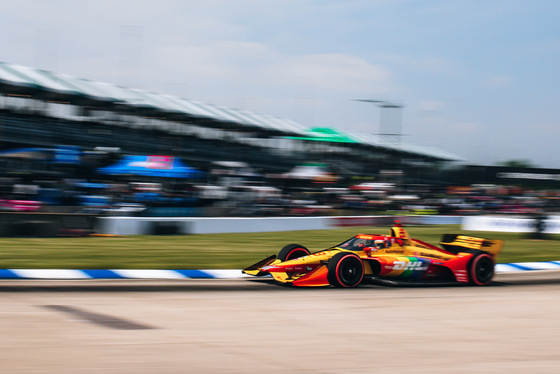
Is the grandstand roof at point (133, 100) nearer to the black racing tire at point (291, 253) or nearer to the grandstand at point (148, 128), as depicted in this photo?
the grandstand at point (148, 128)

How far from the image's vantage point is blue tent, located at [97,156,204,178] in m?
22.4

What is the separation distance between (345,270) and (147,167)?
14725 millimetres

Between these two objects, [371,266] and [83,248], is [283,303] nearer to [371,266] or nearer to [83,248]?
[371,266]

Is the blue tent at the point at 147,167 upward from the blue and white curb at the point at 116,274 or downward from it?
upward

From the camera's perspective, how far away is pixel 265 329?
622cm

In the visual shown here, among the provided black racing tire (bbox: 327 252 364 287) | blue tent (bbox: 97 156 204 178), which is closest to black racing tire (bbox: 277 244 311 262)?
black racing tire (bbox: 327 252 364 287)

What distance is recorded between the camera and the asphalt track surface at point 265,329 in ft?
16.2

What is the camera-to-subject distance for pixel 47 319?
247 inches

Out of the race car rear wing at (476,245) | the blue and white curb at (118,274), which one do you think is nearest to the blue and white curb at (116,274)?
the blue and white curb at (118,274)

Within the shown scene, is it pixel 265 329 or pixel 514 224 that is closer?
pixel 265 329

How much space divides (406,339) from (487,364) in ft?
3.27

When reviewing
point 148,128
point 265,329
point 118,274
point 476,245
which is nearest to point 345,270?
point 476,245

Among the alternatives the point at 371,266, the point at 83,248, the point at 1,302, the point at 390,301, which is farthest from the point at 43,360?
the point at 83,248

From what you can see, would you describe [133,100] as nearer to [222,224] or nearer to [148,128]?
[148,128]
